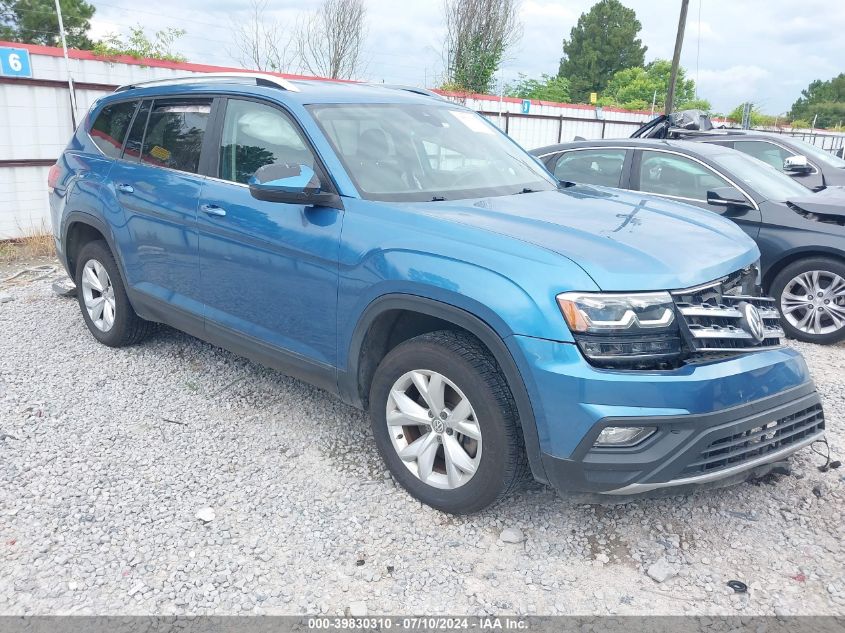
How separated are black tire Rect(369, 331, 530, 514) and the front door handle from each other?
1.36m

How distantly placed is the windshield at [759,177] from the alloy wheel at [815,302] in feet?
2.39

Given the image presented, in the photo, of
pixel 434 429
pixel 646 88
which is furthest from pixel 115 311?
pixel 646 88

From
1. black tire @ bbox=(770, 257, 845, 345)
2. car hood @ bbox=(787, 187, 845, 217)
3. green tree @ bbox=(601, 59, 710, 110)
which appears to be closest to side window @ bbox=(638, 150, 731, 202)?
car hood @ bbox=(787, 187, 845, 217)

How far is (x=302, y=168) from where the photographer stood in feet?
11.0

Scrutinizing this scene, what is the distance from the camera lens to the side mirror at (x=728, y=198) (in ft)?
18.9

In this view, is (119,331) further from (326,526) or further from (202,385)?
(326,526)

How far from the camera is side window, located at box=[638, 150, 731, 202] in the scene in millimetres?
6223

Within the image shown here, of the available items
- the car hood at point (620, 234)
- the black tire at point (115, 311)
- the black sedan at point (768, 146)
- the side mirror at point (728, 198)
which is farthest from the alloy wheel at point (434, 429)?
the black sedan at point (768, 146)

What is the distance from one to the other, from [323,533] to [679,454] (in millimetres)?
1505

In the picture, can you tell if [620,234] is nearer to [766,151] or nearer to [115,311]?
[115,311]

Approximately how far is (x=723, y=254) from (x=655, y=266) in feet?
1.68

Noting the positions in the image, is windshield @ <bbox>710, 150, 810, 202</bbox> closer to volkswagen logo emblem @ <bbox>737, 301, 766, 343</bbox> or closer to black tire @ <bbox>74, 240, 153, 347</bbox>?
volkswagen logo emblem @ <bbox>737, 301, 766, 343</bbox>

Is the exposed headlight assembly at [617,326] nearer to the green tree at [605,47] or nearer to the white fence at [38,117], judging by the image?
the white fence at [38,117]

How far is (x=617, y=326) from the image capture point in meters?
2.58
